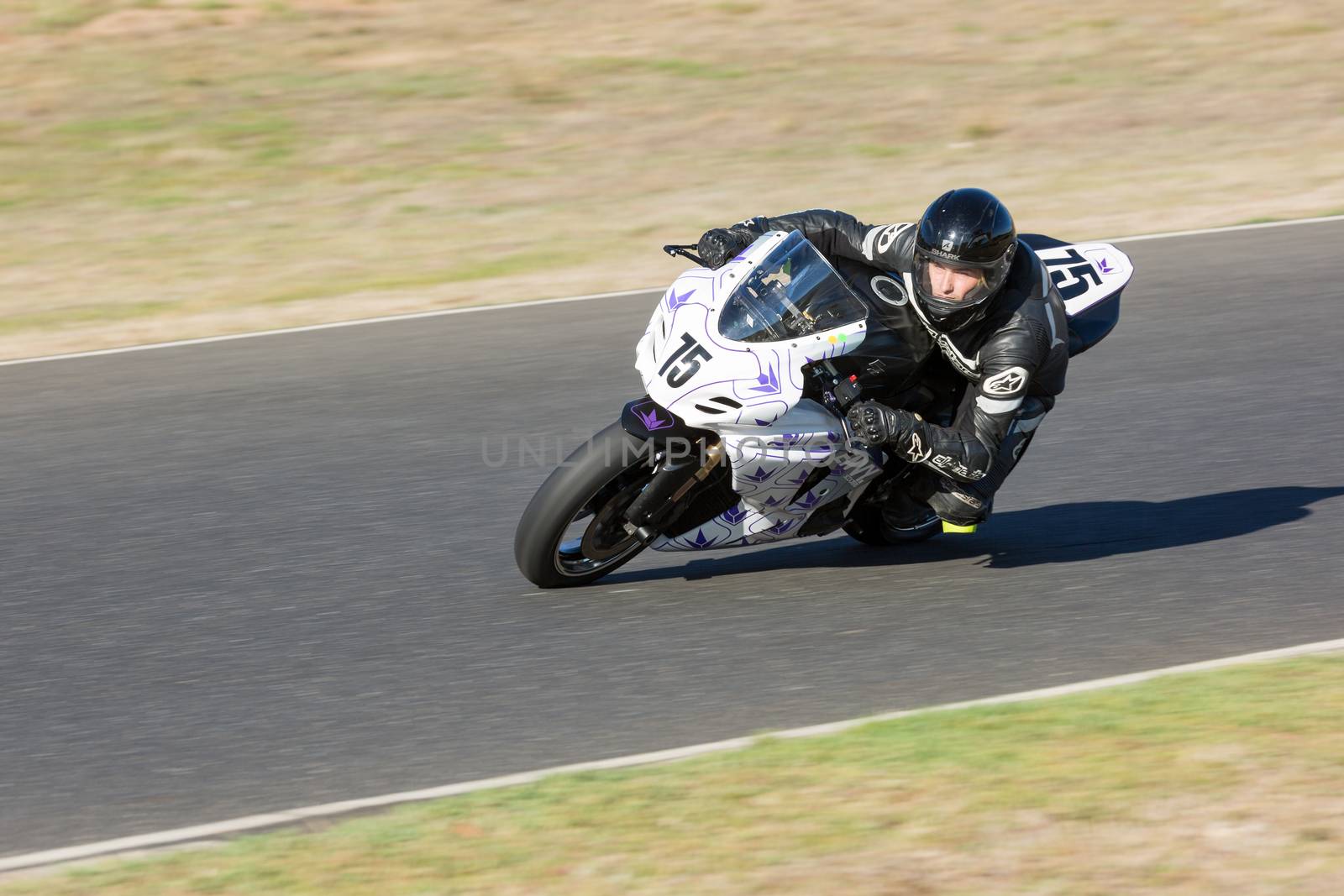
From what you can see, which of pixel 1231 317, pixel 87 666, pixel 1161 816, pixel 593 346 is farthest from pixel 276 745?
pixel 1231 317

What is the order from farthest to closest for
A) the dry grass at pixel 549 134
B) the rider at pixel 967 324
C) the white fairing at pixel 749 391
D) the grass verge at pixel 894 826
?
1. the dry grass at pixel 549 134
2. the rider at pixel 967 324
3. the white fairing at pixel 749 391
4. the grass verge at pixel 894 826

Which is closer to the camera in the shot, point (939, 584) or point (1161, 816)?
point (1161, 816)

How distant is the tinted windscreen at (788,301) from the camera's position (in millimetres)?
5594

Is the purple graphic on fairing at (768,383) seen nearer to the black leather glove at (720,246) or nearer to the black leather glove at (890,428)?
the black leather glove at (890,428)

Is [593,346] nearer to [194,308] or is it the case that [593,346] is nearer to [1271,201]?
[194,308]

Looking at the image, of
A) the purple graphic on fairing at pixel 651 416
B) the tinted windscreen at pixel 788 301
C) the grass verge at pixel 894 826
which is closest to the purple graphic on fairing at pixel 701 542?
the purple graphic on fairing at pixel 651 416

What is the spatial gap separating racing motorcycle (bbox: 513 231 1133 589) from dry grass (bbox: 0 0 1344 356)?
543cm

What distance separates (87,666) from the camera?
18.4 ft

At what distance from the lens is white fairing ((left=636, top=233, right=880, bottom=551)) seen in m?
5.51

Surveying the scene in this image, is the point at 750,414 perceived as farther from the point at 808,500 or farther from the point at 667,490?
the point at 808,500

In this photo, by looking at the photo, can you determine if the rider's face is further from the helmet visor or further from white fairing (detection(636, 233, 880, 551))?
white fairing (detection(636, 233, 880, 551))

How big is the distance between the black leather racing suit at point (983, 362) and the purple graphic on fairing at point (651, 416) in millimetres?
848

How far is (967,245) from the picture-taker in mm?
5574

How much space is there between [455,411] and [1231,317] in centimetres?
471
